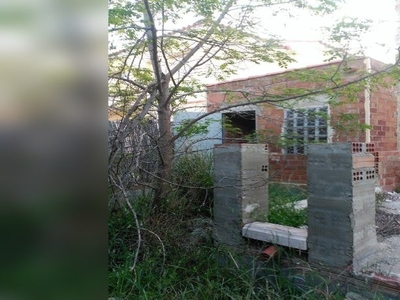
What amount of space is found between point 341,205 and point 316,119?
3.11m

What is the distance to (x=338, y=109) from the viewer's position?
23.0 ft

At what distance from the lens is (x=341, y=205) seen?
3.29 metres

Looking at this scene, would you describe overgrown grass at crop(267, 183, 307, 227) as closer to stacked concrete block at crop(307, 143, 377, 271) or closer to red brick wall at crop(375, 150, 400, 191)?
stacked concrete block at crop(307, 143, 377, 271)

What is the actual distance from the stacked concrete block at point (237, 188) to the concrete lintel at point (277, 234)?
0.16m

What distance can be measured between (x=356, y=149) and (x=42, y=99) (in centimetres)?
319

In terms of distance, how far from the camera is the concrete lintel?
11.9ft

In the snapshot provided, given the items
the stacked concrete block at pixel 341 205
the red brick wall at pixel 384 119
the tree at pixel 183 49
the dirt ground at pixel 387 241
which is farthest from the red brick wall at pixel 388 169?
the stacked concrete block at pixel 341 205

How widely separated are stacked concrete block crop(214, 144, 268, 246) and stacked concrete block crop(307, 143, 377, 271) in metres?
0.86

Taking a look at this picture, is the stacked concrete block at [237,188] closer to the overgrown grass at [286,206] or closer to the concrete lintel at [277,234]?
the concrete lintel at [277,234]

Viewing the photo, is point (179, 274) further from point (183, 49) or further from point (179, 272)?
point (183, 49)

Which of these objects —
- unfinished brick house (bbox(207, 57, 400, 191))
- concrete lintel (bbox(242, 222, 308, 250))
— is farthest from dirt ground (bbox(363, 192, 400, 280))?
unfinished brick house (bbox(207, 57, 400, 191))

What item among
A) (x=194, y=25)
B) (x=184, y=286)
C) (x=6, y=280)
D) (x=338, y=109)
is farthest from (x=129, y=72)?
(x=6, y=280)

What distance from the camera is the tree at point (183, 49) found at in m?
4.34

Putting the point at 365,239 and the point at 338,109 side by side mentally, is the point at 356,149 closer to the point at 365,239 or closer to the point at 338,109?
the point at 365,239
